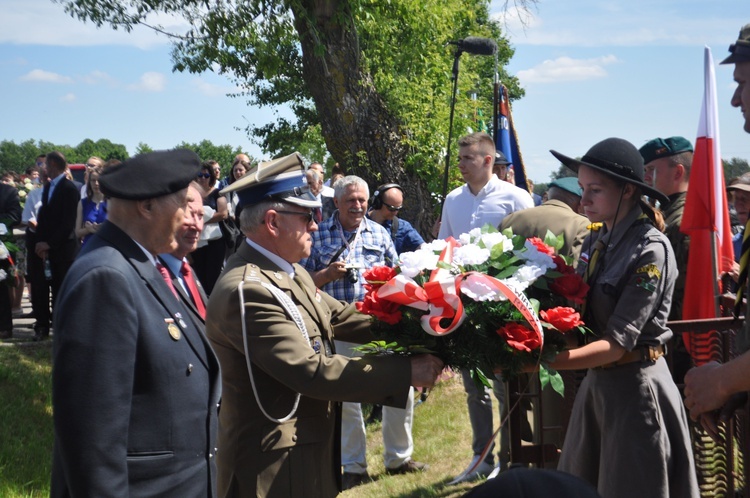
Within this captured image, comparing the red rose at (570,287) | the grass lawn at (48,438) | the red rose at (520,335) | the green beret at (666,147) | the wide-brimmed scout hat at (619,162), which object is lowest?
the grass lawn at (48,438)

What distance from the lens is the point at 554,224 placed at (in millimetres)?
5906

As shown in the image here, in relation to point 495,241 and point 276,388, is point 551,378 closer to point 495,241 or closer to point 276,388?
point 495,241

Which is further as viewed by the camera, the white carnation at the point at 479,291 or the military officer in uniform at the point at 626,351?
the military officer in uniform at the point at 626,351

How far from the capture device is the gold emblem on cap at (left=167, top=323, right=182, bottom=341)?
2881mm

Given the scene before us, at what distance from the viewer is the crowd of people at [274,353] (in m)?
2.67

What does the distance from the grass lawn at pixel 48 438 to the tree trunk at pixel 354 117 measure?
3.46 metres

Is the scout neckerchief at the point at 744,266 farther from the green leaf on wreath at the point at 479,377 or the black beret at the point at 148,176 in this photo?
the black beret at the point at 148,176

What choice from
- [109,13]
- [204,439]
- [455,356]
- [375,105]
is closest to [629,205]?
[455,356]

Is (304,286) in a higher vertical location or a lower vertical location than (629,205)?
lower

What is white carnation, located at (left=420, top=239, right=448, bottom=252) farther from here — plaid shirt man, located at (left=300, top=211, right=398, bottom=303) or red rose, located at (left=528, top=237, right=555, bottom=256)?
plaid shirt man, located at (left=300, top=211, right=398, bottom=303)

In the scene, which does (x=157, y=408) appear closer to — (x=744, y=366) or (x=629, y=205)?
(x=744, y=366)

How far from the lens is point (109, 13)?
11.0 metres

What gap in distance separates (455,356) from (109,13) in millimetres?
9109

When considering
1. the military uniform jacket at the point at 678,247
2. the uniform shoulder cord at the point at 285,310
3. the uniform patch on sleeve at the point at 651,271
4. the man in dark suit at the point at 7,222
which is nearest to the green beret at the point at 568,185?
the military uniform jacket at the point at 678,247
